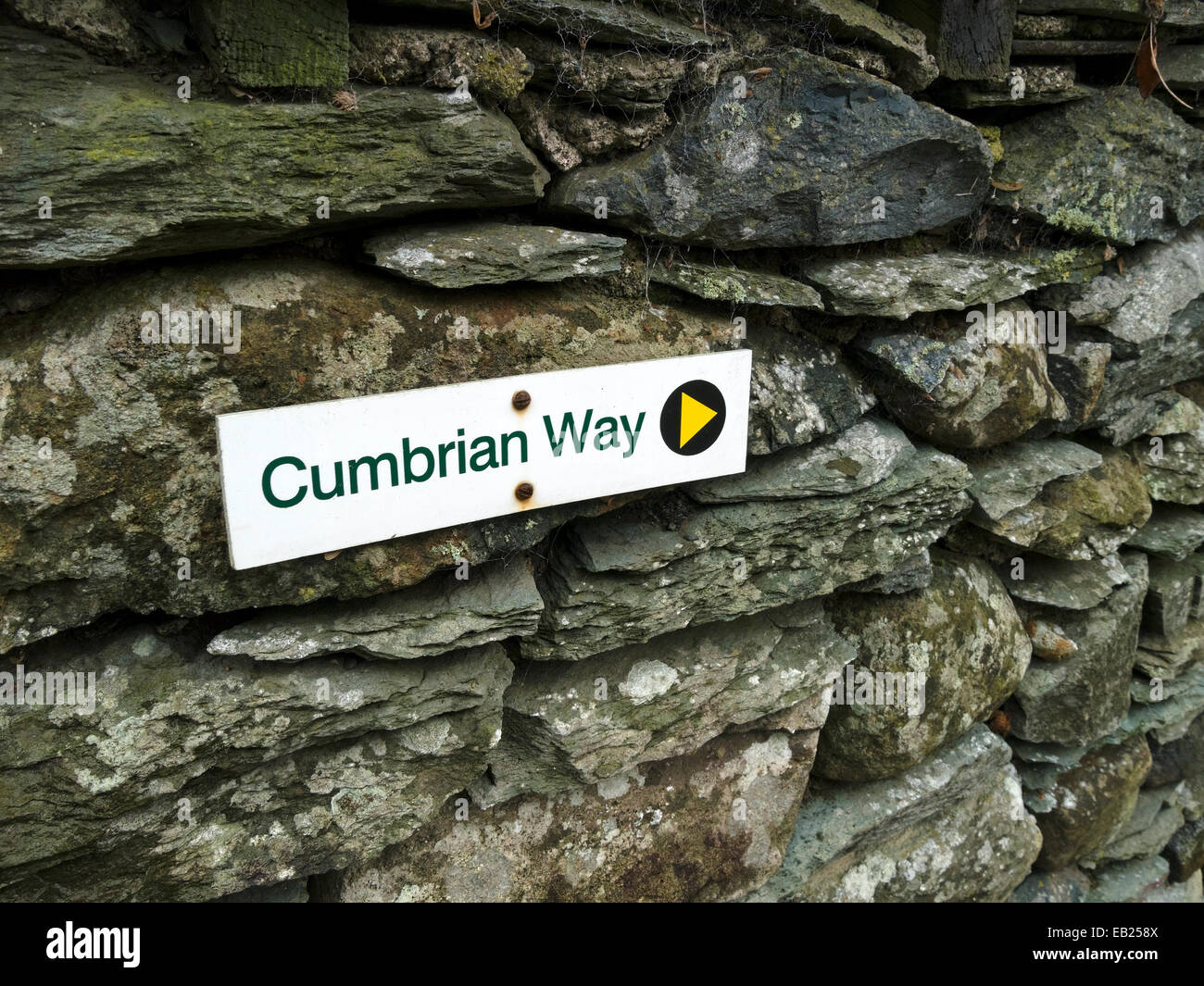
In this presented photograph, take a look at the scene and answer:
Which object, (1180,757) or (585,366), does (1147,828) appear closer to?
(1180,757)

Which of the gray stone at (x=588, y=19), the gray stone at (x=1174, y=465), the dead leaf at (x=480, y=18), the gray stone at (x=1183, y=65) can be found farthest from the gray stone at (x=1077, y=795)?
the dead leaf at (x=480, y=18)

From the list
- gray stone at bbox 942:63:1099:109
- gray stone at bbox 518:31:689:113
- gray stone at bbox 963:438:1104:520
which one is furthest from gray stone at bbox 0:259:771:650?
gray stone at bbox 963:438:1104:520

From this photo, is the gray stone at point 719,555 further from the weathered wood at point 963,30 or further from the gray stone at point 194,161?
the weathered wood at point 963,30

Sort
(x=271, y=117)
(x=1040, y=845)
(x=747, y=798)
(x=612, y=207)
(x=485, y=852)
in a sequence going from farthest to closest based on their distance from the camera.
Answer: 1. (x=1040, y=845)
2. (x=747, y=798)
3. (x=485, y=852)
4. (x=612, y=207)
5. (x=271, y=117)

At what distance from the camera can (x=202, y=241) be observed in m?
2.06

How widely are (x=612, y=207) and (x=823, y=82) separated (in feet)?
2.61

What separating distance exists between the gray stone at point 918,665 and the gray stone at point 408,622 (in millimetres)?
1581

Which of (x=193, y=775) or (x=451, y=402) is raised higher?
(x=451, y=402)

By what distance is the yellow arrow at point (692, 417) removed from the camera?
2.66 metres

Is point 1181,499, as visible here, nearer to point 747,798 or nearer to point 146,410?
point 747,798

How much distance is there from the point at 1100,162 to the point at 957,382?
1.15 meters

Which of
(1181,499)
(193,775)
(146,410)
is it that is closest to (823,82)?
(146,410)

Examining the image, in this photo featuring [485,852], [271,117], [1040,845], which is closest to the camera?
[271,117]

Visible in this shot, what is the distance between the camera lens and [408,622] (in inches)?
96.9
